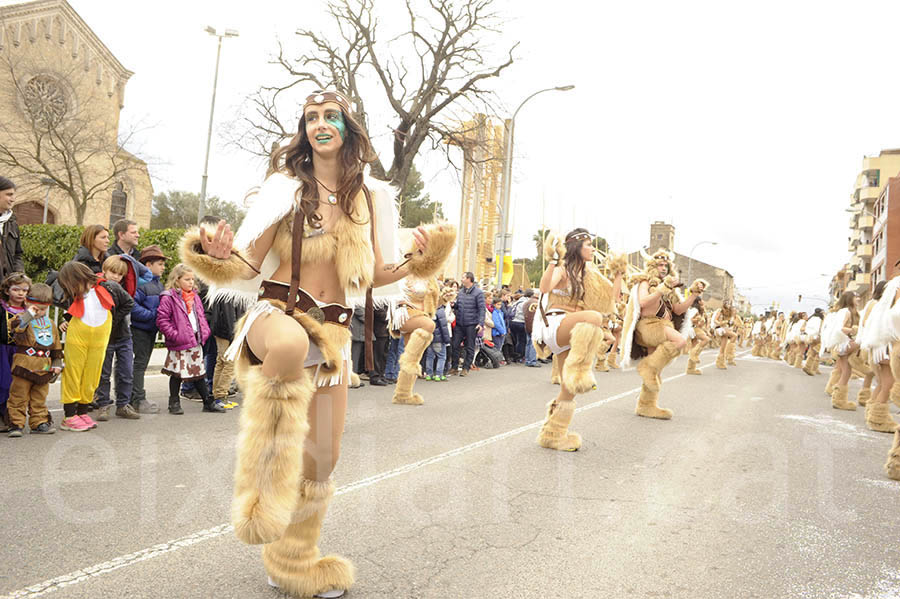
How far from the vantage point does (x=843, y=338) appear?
11094mm

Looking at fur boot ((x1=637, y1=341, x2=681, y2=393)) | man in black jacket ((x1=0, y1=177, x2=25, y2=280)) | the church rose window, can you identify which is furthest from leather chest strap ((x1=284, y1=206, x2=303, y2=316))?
the church rose window

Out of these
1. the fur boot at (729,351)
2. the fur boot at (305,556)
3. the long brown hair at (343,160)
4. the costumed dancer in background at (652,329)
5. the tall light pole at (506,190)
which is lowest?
the fur boot at (305,556)

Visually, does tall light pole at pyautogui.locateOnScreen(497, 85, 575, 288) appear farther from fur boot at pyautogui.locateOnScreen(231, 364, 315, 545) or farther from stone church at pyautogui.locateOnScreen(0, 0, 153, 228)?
fur boot at pyautogui.locateOnScreen(231, 364, 315, 545)

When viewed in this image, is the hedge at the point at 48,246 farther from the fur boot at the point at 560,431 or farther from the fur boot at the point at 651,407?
the fur boot at the point at 560,431

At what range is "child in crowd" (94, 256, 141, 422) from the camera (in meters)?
7.22

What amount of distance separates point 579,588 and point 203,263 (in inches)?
88.1

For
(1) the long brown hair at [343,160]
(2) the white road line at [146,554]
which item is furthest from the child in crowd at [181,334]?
(1) the long brown hair at [343,160]

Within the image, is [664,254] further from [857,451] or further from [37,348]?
[37,348]

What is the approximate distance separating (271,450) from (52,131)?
28.5 metres

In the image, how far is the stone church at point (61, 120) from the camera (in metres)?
26.8

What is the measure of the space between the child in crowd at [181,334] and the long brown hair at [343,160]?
4669mm

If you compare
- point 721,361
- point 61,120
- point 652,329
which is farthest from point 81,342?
point 61,120

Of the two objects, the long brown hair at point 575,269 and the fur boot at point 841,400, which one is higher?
the long brown hair at point 575,269

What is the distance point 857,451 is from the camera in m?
7.37
